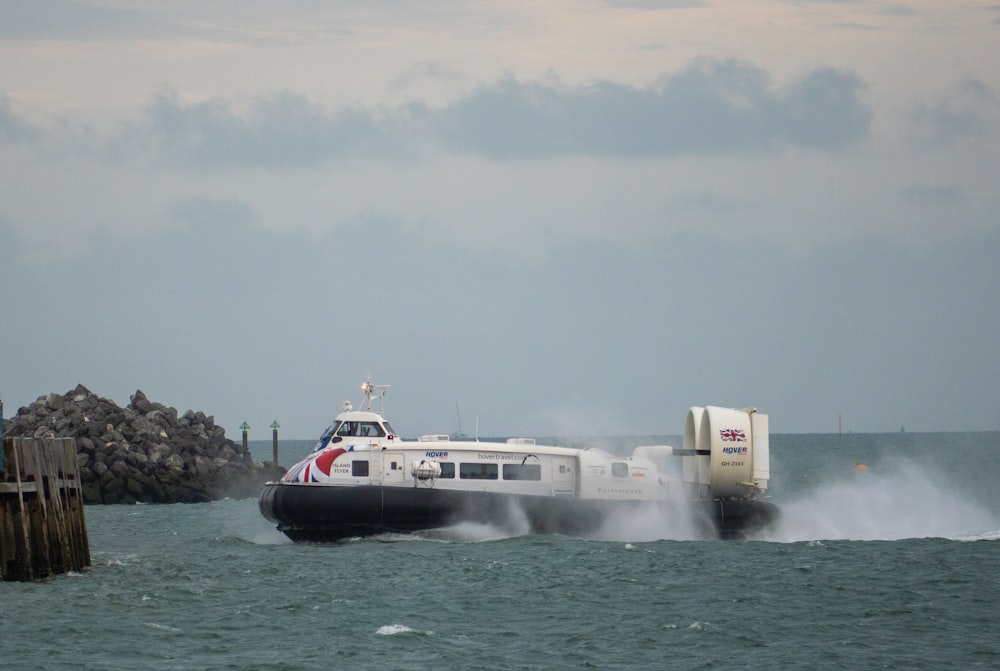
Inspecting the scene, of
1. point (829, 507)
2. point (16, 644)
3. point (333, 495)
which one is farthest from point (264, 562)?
point (829, 507)

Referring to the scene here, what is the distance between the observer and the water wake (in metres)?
36.0

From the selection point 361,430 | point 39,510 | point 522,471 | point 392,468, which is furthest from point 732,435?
point 39,510

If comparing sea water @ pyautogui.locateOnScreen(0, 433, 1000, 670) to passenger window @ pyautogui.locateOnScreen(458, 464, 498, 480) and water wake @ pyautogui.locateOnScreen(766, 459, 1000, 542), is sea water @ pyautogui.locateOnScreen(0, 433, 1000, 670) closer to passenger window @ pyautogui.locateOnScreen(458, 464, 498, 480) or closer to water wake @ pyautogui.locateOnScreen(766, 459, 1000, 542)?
water wake @ pyautogui.locateOnScreen(766, 459, 1000, 542)

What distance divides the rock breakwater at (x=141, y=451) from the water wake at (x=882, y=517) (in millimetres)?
23553

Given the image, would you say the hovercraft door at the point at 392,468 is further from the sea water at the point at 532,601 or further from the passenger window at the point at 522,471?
the passenger window at the point at 522,471

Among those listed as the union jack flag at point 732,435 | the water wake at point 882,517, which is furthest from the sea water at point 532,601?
the union jack flag at point 732,435

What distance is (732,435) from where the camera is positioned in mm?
33250

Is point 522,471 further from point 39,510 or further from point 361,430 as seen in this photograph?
point 39,510

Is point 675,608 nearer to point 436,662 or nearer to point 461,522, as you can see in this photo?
point 436,662

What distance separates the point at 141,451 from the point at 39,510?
26.6 metres

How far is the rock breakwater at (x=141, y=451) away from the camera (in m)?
52.1

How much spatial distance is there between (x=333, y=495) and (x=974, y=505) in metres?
26.6

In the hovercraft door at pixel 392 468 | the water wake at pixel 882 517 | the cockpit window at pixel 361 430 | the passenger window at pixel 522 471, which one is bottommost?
the water wake at pixel 882 517

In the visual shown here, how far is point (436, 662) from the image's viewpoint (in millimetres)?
20734
